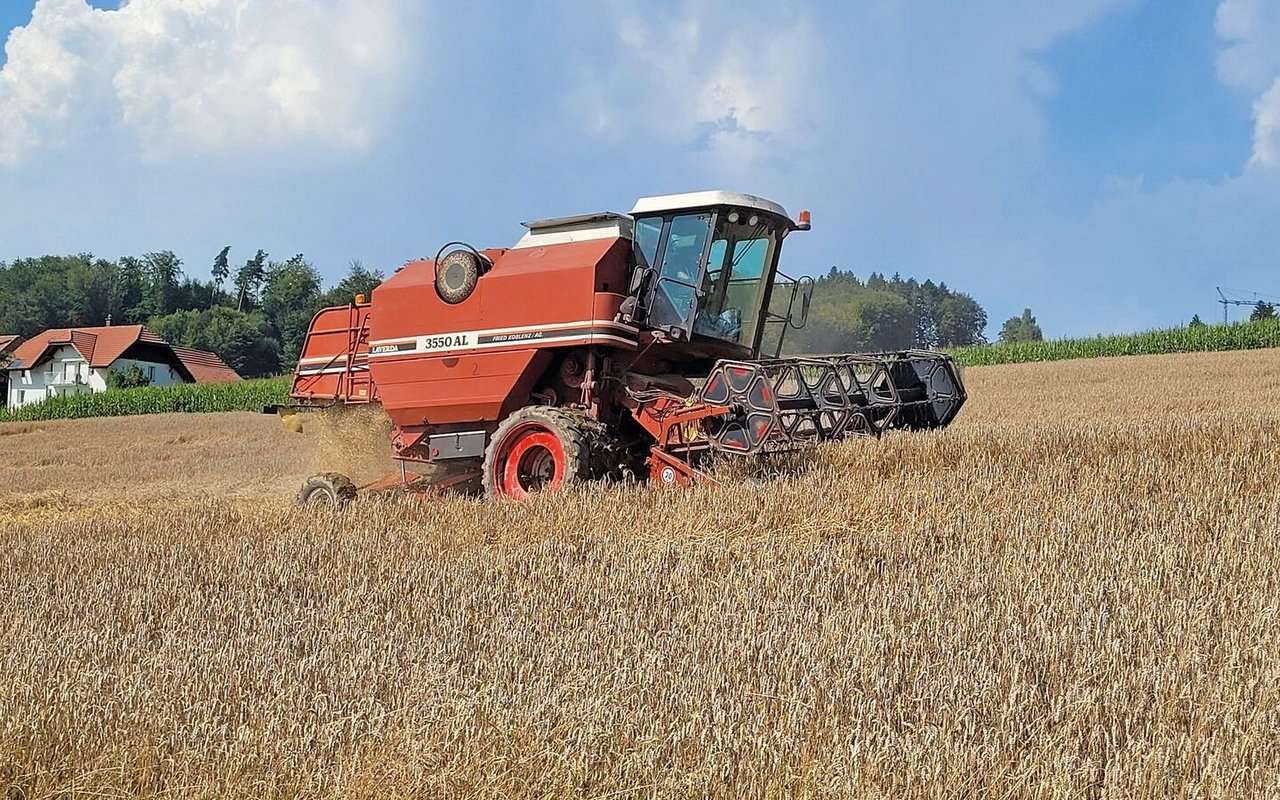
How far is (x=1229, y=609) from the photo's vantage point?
3814mm

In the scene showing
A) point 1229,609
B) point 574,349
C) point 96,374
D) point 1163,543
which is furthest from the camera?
point 96,374

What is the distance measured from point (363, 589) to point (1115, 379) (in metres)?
21.4

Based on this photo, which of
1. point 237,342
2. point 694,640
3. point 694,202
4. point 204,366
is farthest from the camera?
point 237,342

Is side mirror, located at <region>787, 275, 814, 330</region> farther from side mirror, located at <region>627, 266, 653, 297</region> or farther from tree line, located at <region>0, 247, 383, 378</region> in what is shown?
tree line, located at <region>0, 247, 383, 378</region>

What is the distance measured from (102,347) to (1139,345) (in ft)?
165

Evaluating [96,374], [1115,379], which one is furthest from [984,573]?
[96,374]

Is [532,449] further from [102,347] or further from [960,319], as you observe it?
[960,319]

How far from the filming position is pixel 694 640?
362 cm

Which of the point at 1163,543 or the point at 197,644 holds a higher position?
the point at 1163,543

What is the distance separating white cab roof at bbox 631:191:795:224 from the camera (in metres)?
8.48

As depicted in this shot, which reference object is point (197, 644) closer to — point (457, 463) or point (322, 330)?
point (457, 463)

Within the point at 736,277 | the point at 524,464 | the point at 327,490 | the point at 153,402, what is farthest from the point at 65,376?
the point at 736,277

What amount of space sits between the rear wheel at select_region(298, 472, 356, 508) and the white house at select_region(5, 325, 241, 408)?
161 feet

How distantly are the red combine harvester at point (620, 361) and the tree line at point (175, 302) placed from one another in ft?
172
